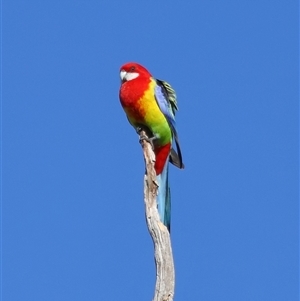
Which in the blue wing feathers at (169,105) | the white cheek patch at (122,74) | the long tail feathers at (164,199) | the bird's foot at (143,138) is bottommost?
the long tail feathers at (164,199)

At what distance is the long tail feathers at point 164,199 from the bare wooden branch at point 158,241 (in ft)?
0.75

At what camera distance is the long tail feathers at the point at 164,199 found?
599 cm

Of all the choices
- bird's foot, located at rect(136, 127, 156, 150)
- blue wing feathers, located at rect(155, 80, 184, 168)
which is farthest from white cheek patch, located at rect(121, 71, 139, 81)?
bird's foot, located at rect(136, 127, 156, 150)

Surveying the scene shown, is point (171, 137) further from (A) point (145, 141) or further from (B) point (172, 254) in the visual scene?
(B) point (172, 254)

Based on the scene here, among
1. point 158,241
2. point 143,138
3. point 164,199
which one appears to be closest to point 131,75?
point 143,138

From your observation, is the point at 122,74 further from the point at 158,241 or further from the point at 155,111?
the point at 158,241

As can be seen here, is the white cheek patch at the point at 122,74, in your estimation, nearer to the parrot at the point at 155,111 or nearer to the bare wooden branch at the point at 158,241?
the parrot at the point at 155,111

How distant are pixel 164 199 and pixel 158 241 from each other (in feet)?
2.03

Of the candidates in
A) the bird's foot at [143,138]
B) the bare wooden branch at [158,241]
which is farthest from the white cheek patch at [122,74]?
the bare wooden branch at [158,241]

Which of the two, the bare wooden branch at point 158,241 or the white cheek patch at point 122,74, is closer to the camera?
the bare wooden branch at point 158,241

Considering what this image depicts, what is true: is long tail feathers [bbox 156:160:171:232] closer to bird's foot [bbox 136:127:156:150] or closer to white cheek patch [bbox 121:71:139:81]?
bird's foot [bbox 136:127:156:150]

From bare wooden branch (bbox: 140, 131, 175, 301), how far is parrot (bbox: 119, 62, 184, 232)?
0.30 meters

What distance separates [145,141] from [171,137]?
321 mm

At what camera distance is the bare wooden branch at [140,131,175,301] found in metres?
5.36
